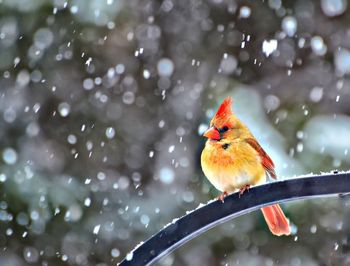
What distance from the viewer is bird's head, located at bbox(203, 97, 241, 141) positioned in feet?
6.68

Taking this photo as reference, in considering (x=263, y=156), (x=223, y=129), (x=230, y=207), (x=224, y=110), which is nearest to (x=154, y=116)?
(x=263, y=156)

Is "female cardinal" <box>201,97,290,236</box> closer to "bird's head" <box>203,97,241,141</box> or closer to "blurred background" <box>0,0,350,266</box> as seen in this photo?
"bird's head" <box>203,97,241,141</box>

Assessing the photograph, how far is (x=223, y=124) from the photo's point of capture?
83.4 inches

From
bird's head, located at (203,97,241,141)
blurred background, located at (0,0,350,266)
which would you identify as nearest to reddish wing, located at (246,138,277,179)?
bird's head, located at (203,97,241,141)

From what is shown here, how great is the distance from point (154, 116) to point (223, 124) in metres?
Answer: 1.98

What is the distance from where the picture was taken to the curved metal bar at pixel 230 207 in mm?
1301

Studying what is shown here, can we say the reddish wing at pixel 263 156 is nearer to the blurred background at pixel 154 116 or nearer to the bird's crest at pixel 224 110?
the bird's crest at pixel 224 110

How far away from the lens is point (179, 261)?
13.1ft

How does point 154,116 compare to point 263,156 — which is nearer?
point 263,156

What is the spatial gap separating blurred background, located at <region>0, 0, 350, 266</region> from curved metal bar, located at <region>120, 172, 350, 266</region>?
2.25 m

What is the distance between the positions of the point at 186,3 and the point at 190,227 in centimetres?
325

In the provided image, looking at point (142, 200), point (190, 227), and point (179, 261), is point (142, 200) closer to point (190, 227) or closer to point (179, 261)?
point (179, 261)

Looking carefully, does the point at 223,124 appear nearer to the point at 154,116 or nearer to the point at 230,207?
the point at 230,207

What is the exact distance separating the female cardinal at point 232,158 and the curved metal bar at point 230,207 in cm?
72
